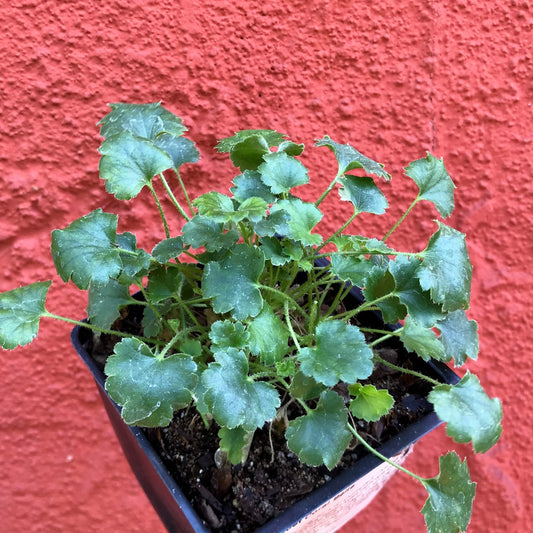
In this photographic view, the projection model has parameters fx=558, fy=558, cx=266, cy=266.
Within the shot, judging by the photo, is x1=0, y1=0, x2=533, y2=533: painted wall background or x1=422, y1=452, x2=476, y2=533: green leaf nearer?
x1=422, y1=452, x2=476, y2=533: green leaf

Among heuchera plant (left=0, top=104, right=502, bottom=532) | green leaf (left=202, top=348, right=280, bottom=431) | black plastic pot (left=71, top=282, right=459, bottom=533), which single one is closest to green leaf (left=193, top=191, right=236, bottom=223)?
heuchera plant (left=0, top=104, right=502, bottom=532)

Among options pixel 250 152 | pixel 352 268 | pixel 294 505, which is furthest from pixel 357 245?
pixel 294 505

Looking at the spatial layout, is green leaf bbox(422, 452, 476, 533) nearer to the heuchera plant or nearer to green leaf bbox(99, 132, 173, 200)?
the heuchera plant

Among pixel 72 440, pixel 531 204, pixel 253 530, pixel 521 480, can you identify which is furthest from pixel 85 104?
pixel 521 480

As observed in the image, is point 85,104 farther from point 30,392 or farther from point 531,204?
point 531,204

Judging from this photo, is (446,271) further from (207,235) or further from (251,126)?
(251,126)

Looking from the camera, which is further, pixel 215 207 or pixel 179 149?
pixel 179 149
